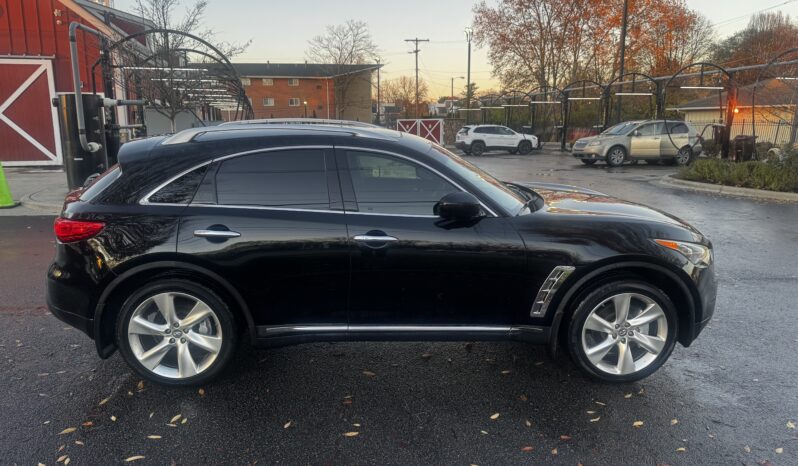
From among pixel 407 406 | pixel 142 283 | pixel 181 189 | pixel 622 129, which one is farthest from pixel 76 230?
pixel 622 129

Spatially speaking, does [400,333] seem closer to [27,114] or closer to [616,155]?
[616,155]

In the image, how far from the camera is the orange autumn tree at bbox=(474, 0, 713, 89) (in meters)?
39.7

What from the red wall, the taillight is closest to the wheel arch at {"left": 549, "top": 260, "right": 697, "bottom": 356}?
the taillight

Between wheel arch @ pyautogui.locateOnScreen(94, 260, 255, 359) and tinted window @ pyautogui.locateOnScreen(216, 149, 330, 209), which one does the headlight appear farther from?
wheel arch @ pyautogui.locateOnScreen(94, 260, 255, 359)

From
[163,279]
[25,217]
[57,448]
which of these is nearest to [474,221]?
[163,279]

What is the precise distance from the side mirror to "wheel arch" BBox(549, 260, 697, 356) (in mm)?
804

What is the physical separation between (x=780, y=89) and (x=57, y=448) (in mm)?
19675

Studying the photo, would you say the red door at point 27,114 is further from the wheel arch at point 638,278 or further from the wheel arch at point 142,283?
the wheel arch at point 638,278

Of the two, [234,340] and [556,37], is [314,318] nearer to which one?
[234,340]

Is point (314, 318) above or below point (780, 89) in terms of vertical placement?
below

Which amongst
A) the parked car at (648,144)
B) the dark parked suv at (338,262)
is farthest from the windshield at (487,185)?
the parked car at (648,144)

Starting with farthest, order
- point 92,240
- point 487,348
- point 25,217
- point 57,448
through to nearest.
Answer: point 25,217 → point 487,348 → point 92,240 → point 57,448

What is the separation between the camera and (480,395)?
3.43 m

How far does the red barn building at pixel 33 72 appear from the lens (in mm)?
17109
